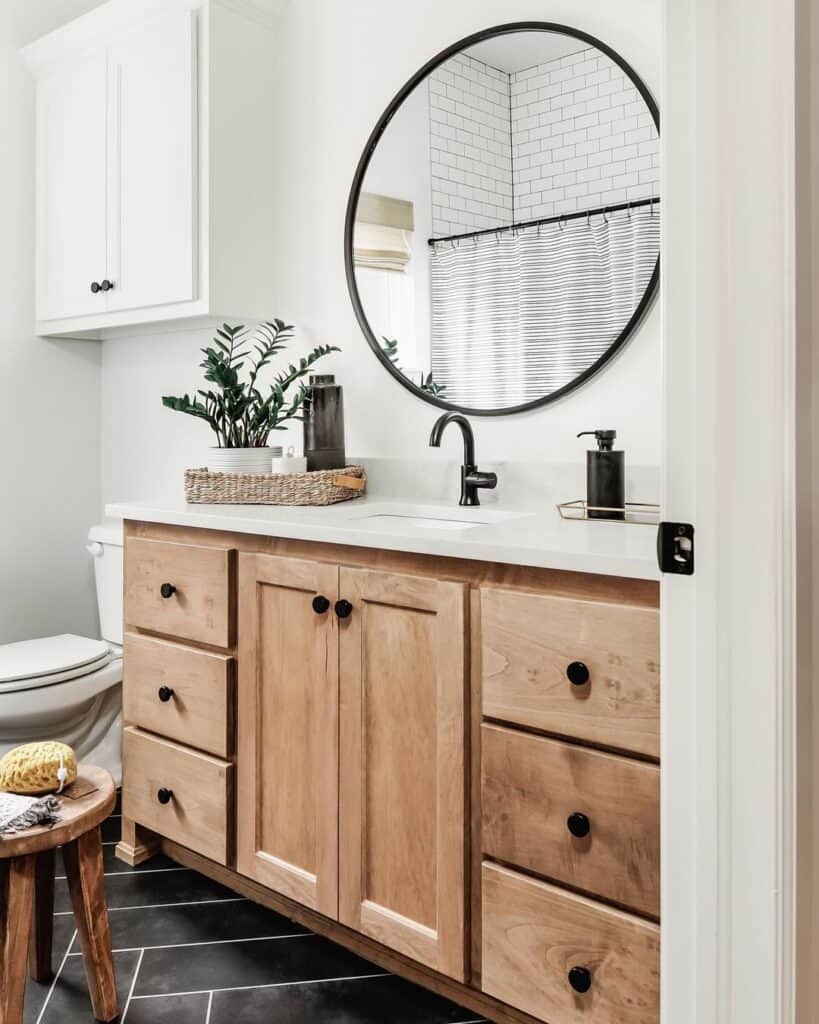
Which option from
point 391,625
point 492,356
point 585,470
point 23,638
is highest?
point 492,356

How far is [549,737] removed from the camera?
→ 129 cm

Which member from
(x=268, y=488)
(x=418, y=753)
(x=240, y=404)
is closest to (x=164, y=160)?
(x=240, y=404)

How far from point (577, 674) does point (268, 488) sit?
100 cm

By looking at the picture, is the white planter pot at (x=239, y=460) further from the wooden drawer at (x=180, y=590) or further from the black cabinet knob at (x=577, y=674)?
the black cabinet knob at (x=577, y=674)

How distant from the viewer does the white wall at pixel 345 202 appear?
177cm

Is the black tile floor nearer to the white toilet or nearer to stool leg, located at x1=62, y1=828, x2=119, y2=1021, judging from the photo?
stool leg, located at x1=62, y1=828, x2=119, y2=1021

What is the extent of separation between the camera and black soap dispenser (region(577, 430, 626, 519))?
162cm

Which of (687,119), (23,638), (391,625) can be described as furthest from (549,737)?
(23,638)

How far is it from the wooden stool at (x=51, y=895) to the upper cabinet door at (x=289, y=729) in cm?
31

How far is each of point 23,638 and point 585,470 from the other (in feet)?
6.41

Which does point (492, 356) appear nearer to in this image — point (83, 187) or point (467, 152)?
point (467, 152)

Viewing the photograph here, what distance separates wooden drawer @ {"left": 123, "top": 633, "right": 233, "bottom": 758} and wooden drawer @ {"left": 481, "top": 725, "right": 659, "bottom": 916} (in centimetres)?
64

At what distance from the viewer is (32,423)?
9.18 ft

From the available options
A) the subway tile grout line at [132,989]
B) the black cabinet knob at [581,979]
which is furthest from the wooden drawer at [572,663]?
the subway tile grout line at [132,989]
